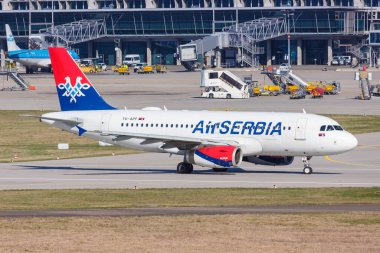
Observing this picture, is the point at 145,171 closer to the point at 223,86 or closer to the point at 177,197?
the point at 177,197

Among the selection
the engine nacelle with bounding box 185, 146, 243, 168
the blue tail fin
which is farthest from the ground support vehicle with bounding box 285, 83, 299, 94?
the engine nacelle with bounding box 185, 146, 243, 168

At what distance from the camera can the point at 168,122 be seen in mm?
67125

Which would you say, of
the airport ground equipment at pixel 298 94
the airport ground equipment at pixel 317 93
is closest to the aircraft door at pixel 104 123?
the airport ground equipment at pixel 298 94

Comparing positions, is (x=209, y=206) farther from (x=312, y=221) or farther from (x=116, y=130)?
(x=116, y=130)

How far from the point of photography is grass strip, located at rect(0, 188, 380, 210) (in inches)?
1983

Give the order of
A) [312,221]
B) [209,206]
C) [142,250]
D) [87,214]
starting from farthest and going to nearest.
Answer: [209,206], [87,214], [312,221], [142,250]

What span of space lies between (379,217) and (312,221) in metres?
3.41

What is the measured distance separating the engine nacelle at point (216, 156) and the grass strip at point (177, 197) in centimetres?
635

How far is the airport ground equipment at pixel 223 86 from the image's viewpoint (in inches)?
5822

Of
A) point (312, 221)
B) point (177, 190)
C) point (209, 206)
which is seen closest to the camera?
point (312, 221)

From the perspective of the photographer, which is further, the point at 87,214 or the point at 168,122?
the point at 168,122

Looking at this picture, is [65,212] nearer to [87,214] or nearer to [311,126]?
[87,214]

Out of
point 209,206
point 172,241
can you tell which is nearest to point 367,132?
point 209,206

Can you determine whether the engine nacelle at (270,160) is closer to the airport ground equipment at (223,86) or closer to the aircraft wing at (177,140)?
the aircraft wing at (177,140)
